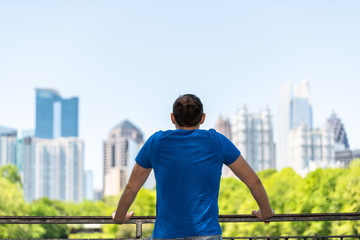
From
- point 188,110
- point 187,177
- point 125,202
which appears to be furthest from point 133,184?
point 188,110

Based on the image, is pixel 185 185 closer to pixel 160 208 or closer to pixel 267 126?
pixel 160 208

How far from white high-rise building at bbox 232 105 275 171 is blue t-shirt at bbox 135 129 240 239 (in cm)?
15679

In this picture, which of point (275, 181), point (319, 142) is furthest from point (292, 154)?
point (275, 181)

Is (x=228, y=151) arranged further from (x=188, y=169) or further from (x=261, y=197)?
(x=261, y=197)

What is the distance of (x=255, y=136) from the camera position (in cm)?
16188

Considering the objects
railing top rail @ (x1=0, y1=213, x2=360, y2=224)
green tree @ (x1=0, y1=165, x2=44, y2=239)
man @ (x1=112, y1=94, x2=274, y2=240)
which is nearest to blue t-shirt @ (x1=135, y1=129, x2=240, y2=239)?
man @ (x1=112, y1=94, x2=274, y2=240)

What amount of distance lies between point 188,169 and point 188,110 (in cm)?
32

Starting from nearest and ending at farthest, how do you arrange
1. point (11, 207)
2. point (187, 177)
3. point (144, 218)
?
point (187, 177) → point (144, 218) → point (11, 207)

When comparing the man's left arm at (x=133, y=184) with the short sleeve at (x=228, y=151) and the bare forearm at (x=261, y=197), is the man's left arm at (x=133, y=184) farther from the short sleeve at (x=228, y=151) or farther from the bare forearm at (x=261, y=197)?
the bare forearm at (x=261, y=197)

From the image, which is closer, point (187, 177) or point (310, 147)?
point (187, 177)

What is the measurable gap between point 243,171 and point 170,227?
0.51m

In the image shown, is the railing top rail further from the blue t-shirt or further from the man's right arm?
the blue t-shirt

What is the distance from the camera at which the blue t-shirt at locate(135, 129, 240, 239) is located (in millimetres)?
2875

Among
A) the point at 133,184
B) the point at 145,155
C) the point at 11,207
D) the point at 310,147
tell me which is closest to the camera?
the point at 145,155
